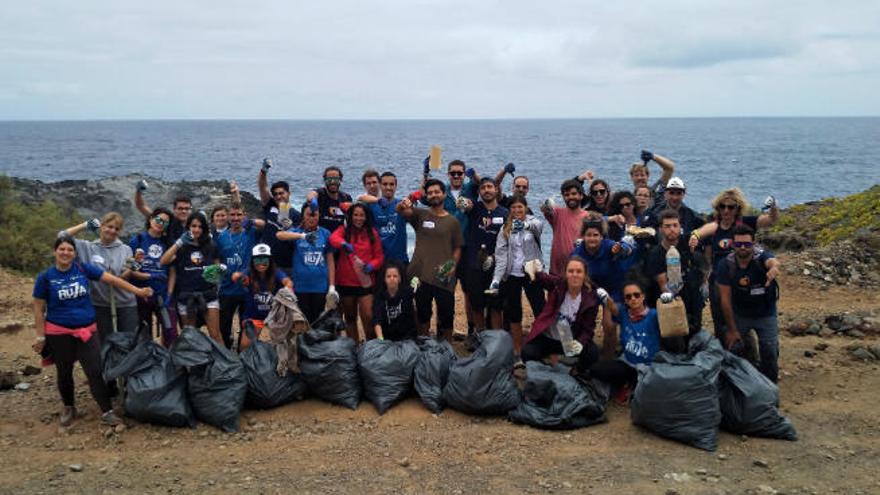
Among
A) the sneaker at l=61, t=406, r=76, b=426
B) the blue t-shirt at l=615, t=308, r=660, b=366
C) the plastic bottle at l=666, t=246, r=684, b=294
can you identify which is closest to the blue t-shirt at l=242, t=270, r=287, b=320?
the sneaker at l=61, t=406, r=76, b=426

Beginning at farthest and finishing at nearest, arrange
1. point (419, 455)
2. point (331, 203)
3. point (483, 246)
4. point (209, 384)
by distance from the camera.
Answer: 1. point (331, 203)
2. point (483, 246)
3. point (209, 384)
4. point (419, 455)

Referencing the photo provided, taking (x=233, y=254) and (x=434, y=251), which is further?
(x=434, y=251)

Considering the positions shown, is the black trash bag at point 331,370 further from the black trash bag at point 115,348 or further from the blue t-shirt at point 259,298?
the black trash bag at point 115,348

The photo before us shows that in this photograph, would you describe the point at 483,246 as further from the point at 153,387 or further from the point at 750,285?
the point at 153,387

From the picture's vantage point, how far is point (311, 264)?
6500 mm

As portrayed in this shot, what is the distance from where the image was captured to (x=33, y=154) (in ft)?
213

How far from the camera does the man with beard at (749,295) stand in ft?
18.9

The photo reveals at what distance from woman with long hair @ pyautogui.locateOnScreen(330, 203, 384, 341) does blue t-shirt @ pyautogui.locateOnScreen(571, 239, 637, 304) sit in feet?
6.42

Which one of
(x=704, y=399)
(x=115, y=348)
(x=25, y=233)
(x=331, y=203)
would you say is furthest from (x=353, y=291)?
(x=25, y=233)

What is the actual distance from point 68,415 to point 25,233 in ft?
27.3

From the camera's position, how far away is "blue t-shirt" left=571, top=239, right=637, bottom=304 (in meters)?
6.16

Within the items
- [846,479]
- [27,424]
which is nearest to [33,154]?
[27,424]

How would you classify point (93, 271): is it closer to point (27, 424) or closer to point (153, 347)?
point (153, 347)

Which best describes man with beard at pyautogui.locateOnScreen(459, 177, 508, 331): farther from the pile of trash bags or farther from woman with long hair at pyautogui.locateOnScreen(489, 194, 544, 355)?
the pile of trash bags
